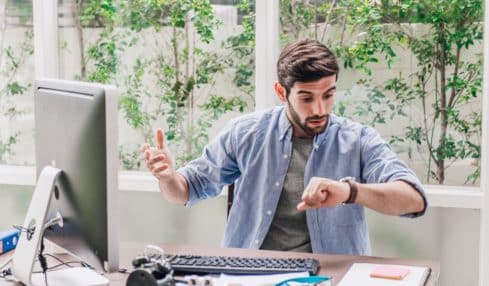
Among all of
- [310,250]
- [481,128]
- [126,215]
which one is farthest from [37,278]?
[481,128]

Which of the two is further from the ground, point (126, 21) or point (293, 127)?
point (126, 21)

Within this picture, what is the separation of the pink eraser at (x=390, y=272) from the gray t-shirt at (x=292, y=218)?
47 cm

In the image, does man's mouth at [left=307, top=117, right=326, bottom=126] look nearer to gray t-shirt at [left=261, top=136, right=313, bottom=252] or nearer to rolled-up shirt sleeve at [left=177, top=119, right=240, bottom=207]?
gray t-shirt at [left=261, top=136, right=313, bottom=252]

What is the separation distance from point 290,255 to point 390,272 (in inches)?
13.1

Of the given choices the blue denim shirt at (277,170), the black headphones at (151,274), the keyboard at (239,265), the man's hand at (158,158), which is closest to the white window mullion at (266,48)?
the blue denim shirt at (277,170)

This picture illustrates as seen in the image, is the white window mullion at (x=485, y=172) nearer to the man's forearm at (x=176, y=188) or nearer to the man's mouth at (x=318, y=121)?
the man's mouth at (x=318, y=121)

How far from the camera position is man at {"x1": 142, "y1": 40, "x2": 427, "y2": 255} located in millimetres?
2488

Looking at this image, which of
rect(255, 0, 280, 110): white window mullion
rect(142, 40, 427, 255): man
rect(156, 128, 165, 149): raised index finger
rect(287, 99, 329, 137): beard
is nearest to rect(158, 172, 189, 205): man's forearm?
rect(142, 40, 427, 255): man

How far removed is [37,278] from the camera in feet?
6.55

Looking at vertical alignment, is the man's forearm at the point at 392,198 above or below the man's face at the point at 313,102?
below

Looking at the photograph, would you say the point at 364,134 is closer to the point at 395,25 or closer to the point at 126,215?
the point at 395,25

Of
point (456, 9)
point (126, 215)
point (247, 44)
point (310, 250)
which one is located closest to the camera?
point (310, 250)

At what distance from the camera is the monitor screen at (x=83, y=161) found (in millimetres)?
1758

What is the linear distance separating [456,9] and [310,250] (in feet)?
3.94
